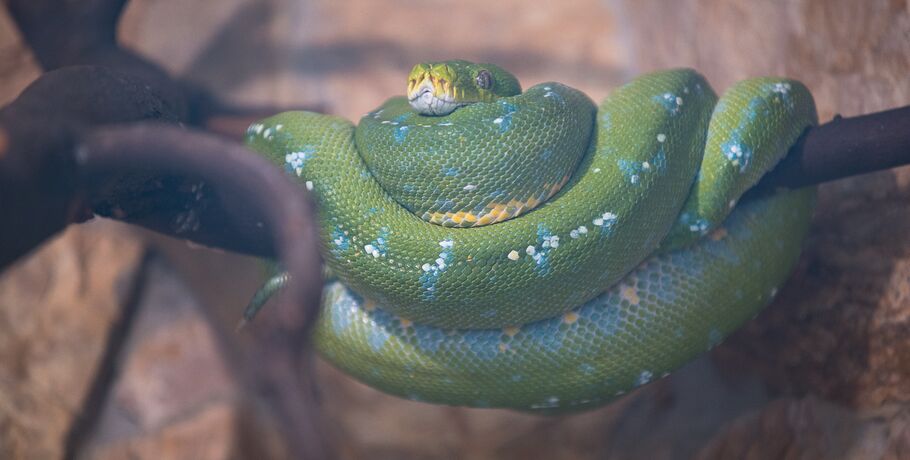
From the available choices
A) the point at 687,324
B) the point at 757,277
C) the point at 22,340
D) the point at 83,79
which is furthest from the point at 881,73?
the point at 22,340

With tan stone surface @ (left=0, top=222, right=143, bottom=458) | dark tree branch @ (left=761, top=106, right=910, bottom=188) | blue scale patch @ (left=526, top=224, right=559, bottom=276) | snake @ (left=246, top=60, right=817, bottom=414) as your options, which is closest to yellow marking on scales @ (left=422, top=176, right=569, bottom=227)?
snake @ (left=246, top=60, right=817, bottom=414)

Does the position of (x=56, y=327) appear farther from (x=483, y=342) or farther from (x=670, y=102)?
(x=670, y=102)

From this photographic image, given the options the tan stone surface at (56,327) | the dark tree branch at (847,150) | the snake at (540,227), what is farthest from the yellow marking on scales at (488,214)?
the tan stone surface at (56,327)

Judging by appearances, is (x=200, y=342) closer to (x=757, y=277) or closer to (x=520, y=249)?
(x=520, y=249)

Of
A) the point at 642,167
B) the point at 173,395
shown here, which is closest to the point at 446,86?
the point at 642,167

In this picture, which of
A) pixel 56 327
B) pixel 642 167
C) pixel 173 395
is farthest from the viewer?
pixel 173 395

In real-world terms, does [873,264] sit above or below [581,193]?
below

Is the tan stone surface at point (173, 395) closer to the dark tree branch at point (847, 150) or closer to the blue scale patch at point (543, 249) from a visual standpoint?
the blue scale patch at point (543, 249)
